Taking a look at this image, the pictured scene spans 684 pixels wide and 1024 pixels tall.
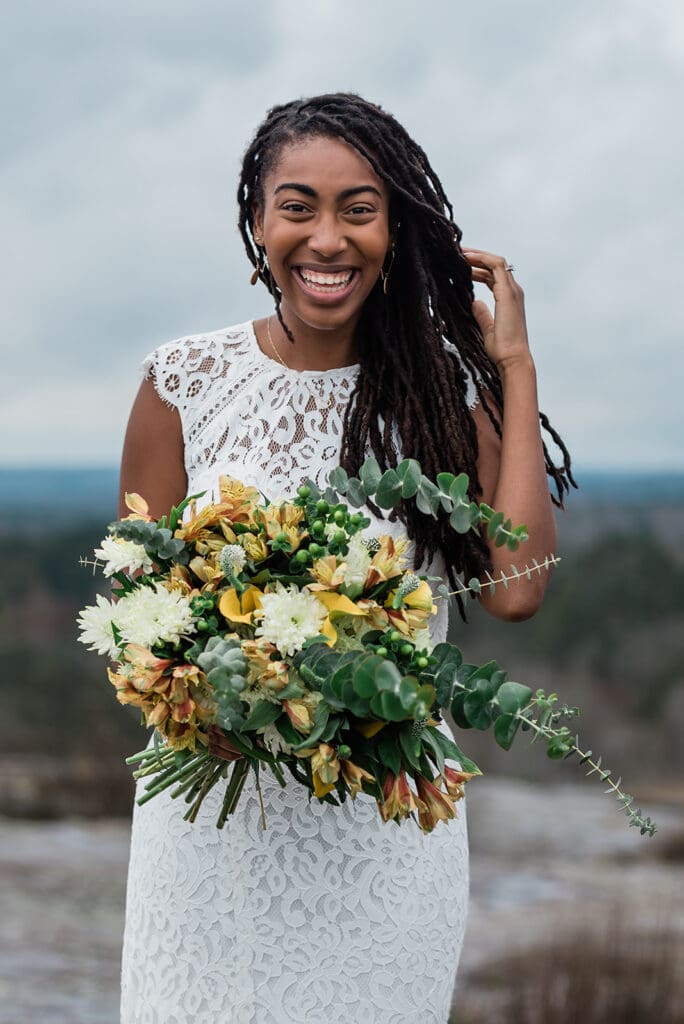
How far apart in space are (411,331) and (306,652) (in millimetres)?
1167

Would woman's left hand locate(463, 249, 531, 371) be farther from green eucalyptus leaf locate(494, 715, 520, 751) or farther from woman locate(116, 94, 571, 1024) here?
green eucalyptus leaf locate(494, 715, 520, 751)

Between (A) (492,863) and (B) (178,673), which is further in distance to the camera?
(A) (492,863)

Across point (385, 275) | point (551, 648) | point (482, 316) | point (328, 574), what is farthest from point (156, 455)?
point (551, 648)

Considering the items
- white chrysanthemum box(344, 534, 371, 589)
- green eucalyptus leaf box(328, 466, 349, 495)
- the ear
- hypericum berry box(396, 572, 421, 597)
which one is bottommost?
hypericum berry box(396, 572, 421, 597)

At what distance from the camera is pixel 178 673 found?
6.82 feet

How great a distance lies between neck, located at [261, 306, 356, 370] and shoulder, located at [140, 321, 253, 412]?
0.15 m

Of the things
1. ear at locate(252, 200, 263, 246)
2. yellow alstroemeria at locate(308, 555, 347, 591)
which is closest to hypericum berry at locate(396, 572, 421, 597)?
yellow alstroemeria at locate(308, 555, 347, 591)

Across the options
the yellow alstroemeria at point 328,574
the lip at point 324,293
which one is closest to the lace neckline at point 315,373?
the lip at point 324,293

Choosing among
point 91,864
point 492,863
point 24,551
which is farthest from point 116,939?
point 24,551

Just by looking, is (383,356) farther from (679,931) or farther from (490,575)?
(679,931)

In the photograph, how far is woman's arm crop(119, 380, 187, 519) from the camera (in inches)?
126

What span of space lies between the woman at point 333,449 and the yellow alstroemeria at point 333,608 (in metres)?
0.71

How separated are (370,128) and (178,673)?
54.3 inches

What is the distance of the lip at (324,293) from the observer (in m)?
2.82
